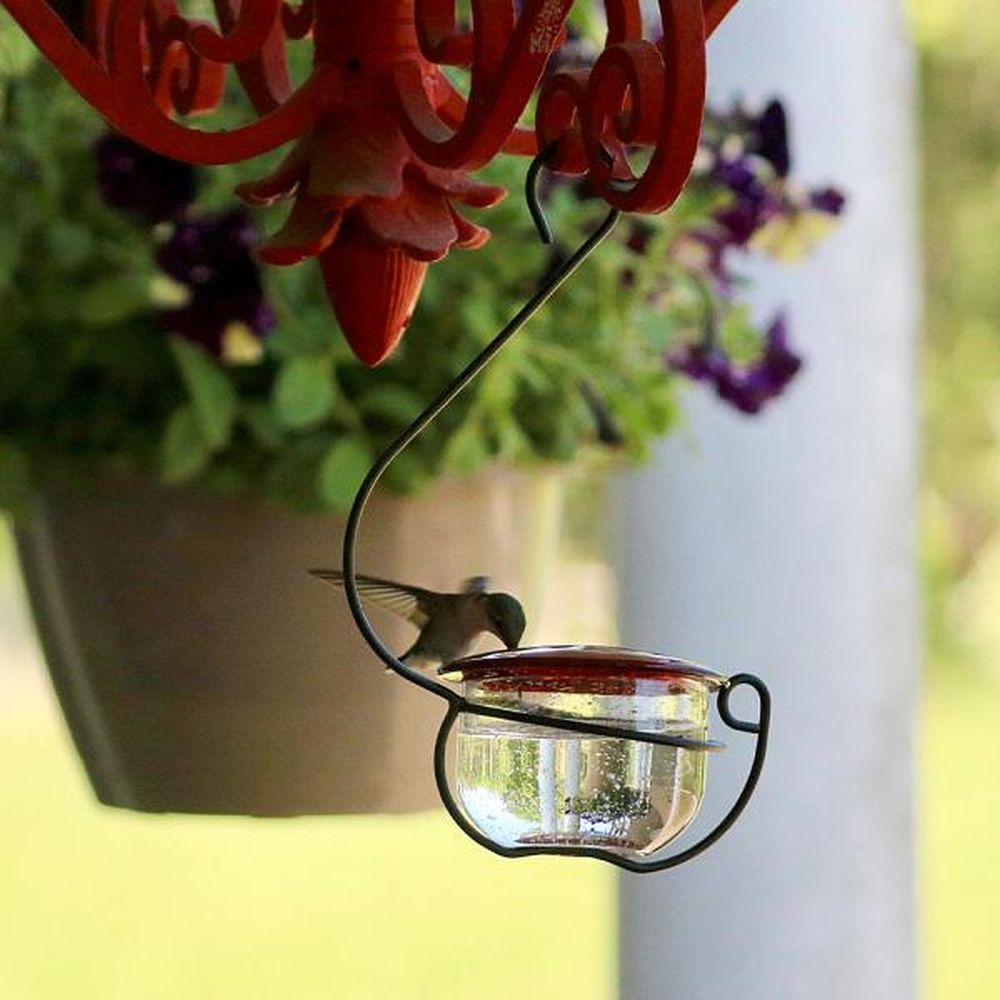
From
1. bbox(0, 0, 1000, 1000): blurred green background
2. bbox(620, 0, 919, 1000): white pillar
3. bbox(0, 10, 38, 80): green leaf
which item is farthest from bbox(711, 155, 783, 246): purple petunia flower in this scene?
bbox(0, 0, 1000, 1000): blurred green background

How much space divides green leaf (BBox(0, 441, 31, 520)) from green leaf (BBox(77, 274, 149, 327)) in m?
0.08

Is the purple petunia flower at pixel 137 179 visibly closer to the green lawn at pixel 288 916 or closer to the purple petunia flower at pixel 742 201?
the purple petunia flower at pixel 742 201

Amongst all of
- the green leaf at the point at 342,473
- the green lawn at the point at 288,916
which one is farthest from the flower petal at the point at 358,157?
the green lawn at the point at 288,916

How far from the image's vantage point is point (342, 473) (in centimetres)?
103

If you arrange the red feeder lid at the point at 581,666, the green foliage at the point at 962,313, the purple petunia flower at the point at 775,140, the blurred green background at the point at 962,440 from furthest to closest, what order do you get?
the green foliage at the point at 962,313
the blurred green background at the point at 962,440
the purple petunia flower at the point at 775,140
the red feeder lid at the point at 581,666

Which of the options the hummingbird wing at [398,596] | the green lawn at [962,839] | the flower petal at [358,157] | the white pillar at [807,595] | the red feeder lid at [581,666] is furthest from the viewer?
the green lawn at [962,839]

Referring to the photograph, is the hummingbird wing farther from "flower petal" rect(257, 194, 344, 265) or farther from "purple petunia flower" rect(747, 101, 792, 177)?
"purple petunia flower" rect(747, 101, 792, 177)

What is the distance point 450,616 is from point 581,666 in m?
0.22

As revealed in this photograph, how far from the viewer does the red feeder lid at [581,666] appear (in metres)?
0.59

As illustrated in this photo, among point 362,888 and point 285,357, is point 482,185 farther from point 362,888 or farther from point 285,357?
point 362,888

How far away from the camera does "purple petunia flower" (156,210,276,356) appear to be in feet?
3.44

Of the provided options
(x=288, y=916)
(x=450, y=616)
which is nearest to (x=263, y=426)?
(x=450, y=616)

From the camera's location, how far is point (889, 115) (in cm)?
137

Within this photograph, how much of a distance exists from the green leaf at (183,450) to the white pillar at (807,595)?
41 cm
